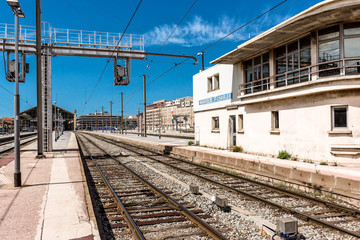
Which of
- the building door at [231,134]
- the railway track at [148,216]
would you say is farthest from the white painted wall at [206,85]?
the railway track at [148,216]

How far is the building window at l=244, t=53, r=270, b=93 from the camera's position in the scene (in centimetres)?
1670

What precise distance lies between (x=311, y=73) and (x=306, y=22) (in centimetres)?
233

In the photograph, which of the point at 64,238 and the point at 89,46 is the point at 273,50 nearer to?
the point at 89,46

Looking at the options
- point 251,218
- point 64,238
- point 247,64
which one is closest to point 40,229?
point 64,238

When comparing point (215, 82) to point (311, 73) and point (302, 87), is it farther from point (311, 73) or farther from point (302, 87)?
point (311, 73)

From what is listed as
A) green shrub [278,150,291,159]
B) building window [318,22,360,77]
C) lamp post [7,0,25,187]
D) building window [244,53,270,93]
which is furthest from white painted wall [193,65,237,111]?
lamp post [7,0,25,187]

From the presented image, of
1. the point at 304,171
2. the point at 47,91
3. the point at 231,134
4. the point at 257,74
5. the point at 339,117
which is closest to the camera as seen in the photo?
the point at 304,171

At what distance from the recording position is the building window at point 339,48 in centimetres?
1192

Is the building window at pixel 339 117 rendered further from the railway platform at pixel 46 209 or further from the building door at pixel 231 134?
the railway platform at pixel 46 209

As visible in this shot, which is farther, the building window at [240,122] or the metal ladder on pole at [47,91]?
the metal ladder on pole at [47,91]

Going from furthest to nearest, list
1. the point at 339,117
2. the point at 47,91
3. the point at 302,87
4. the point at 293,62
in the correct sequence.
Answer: the point at 47,91
the point at 293,62
the point at 302,87
the point at 339,117

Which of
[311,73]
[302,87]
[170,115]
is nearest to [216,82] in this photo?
[302,87]

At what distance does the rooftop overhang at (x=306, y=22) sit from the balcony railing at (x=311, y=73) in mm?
1768

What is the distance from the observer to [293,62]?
14688 mm
